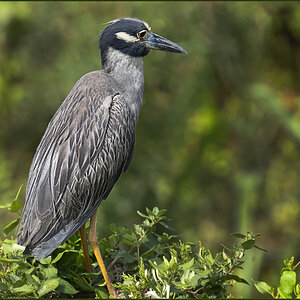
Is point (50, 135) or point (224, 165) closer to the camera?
point (50, 135)

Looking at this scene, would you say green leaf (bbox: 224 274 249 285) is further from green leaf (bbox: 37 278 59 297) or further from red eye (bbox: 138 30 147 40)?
red eye (bbox: 138 30 147 40)

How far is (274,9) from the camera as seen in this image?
727cm

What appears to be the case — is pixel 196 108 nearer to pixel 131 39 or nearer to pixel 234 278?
pixel 131 39

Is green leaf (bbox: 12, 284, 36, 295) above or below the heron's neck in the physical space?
below

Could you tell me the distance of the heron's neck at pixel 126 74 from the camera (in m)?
3.50

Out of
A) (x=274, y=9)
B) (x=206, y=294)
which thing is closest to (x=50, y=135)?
(x=206, y=294)

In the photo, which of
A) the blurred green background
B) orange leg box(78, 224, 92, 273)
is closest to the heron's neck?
orange leg box(78, 224, 92, 273)

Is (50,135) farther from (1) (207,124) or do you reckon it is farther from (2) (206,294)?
(1) (207,124)

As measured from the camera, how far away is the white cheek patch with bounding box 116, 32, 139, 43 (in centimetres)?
351

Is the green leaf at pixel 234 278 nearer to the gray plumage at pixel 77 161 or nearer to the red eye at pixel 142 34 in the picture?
the gray plumage at pixel 77 161

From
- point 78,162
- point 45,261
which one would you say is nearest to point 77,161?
point 78,162

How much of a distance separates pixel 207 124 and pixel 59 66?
2.10 m

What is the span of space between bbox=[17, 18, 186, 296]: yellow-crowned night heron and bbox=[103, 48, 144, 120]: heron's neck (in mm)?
45

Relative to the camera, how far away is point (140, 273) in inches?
94.3
